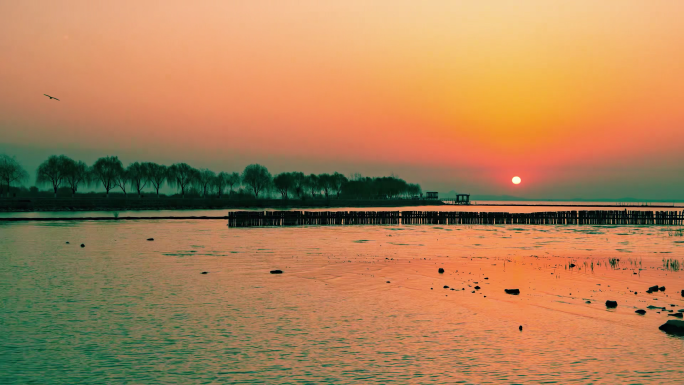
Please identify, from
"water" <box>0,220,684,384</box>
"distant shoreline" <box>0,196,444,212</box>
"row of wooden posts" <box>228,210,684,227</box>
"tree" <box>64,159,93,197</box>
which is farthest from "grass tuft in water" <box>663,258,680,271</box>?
"tree" <box>64,159,93,197</box>

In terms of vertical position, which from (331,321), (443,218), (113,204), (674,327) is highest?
(113,204)

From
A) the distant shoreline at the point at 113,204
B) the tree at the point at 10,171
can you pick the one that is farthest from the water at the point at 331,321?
the tree at the point at 10,171

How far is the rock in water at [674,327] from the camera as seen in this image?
14.6 m

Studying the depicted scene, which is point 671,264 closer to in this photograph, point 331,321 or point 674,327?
point 674,327

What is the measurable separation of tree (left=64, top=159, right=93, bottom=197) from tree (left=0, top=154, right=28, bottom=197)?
1150 centimetres

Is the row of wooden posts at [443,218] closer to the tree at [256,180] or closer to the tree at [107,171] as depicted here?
the tree at [107,171]

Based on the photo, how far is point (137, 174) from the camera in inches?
6467

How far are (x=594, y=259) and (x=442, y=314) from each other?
66.3 feet

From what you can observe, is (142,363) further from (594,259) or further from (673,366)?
(594,259)

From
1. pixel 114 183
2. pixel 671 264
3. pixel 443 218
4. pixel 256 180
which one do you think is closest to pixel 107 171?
pixel 114 183

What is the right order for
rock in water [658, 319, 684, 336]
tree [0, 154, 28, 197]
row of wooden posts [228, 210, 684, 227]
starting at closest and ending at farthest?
rock in water [658, 319, 684, 336] → row of wooden posts [228, 210, 684, 227] → tree [0, 154, 28, 197]

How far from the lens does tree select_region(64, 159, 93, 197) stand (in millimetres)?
145500

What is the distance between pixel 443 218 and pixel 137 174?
11170cm

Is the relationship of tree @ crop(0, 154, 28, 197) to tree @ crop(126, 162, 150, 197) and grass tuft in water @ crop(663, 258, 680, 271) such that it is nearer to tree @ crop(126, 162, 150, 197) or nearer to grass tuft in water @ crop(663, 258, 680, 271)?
tree @ crop(126, 162, 150, 197)
